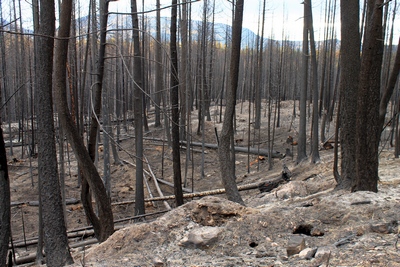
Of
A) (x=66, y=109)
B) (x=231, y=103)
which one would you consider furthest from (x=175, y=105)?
(x=66, y=109)

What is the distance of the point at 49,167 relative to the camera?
5074mm

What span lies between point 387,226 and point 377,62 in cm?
226

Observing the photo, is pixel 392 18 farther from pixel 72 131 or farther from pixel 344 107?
pixel 72 131

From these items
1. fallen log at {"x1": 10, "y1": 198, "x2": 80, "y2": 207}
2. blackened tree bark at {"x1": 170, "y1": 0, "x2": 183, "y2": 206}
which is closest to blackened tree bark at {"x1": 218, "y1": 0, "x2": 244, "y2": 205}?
blackened tree bark at {"x1": 170, "y1": 0, "x2": 183, "y2": 206}

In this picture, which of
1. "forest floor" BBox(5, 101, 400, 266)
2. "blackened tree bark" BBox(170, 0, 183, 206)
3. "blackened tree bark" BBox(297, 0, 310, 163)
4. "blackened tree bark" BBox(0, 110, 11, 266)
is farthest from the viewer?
"blackened tree bark" BBox(297, 0, 310, 163)

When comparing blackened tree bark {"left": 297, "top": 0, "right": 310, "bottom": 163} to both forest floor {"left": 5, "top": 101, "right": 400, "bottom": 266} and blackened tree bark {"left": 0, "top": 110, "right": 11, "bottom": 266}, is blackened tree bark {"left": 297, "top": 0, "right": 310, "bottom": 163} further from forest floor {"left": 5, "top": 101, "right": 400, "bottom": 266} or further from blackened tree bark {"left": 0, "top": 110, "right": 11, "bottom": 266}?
blackened tree bark {"left": 0, "top": 110, "right": 11, "bottom": 266}

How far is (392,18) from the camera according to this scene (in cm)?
1312

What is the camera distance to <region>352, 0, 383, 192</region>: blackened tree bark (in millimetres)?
4777

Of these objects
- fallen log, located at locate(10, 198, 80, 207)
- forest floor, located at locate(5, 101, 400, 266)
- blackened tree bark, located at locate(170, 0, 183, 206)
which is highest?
blackened tree bark, located at locate(170, 0, 183, 206)

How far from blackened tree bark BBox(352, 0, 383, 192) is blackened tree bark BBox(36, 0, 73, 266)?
4373mm

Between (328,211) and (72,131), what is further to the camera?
(72,131)

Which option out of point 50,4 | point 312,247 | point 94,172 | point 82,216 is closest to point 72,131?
point 94,172

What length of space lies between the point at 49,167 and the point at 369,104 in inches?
183

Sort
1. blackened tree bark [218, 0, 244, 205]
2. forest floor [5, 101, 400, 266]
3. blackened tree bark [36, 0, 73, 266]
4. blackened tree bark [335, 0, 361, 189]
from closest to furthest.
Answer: forest floor [5, 101, 400, 266]
blackened tree bark [36, 0, 73, 266]
blackened tree bark [335, 0, 361, 189]
blackened tree bark [218, 0, 244, 205]
